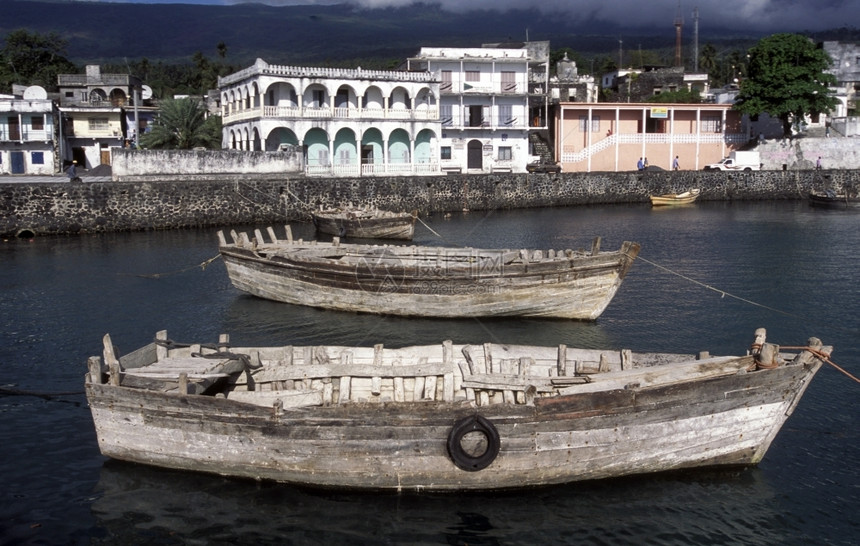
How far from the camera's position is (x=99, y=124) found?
63.8 m

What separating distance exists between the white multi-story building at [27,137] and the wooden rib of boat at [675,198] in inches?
1645

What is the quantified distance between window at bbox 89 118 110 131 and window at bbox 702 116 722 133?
4770cm

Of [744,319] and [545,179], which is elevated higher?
[545,179]

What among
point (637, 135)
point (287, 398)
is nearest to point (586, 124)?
point (637, 135)

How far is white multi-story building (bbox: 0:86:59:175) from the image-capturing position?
54.8 m

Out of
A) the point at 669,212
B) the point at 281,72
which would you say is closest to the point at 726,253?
the point at 669,212

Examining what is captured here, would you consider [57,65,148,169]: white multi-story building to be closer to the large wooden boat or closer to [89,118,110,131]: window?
[89,118,110,131]: window

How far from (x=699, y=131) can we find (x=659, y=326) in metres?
48.2

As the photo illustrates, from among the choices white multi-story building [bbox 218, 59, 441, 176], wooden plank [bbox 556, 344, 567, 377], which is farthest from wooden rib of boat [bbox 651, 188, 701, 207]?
wooden plank [bbox 556, 344, 567, 377]

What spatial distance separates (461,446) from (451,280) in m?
10.2

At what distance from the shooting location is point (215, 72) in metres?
90.4

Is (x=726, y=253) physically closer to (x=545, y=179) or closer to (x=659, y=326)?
(x=659, y=326)

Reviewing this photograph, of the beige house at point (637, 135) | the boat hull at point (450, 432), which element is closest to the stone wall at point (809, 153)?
the beige house at point (637, 135)

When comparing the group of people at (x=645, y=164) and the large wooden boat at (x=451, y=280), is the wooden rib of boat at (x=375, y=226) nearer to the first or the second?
the large wooden boat at (x=451, y=280)
